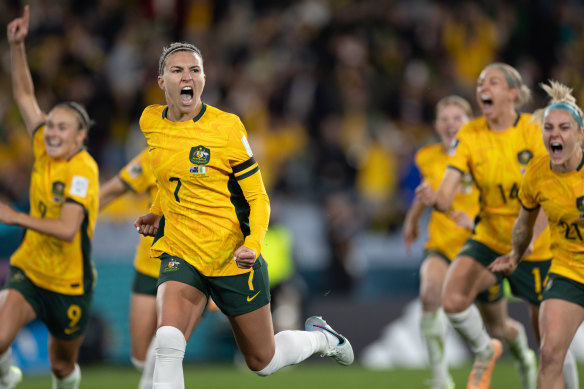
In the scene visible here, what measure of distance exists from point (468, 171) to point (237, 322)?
107 inches

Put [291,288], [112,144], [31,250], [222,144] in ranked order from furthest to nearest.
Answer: [112,144] < [291,288] < [31,250] < [222,144]

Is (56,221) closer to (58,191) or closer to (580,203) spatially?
(58,191)

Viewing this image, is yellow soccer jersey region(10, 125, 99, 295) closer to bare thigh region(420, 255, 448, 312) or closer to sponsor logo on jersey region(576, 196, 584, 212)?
bare thigh region(420, 255, 448, 312)

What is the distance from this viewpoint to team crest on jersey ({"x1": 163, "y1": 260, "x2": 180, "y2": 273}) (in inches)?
230

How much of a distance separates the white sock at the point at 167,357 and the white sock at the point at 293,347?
713 mm

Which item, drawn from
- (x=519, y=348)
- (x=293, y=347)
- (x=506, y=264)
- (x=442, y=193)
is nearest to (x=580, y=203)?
(x=506, y=264)

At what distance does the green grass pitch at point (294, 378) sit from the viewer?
10.2m

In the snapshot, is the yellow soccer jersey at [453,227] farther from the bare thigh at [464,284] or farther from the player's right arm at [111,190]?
the player's right arm at [111,190]

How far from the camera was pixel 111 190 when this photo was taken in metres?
8.05

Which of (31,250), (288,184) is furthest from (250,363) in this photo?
(288,184)

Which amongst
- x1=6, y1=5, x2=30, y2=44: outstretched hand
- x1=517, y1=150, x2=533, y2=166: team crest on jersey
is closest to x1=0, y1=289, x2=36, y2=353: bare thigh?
x1=6, y1=5, x2=30, y2=44: outstretched hand

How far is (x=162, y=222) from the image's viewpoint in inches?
241

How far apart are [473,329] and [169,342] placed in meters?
3.22

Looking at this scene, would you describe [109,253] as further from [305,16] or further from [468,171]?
[468,171]
